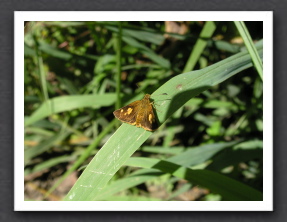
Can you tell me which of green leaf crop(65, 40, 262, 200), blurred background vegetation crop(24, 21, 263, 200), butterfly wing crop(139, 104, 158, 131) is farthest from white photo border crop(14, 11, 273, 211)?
butterfly wing crop(139, 104, 158, 131)

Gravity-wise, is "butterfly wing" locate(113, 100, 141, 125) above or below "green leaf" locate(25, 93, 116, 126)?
below

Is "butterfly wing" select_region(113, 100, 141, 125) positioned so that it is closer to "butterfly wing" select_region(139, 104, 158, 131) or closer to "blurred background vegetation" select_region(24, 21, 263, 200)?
"butterfly wing" select_region(139, 104, 158, 131)

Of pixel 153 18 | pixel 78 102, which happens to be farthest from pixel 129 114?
pixel 78 102

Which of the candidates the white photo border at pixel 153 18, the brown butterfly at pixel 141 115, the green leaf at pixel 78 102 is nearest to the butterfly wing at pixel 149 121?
the brown butterfly at pixel 141 115

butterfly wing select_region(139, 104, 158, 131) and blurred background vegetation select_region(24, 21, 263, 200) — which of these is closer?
butterfly wing select_region(139, 104, 158, 131)

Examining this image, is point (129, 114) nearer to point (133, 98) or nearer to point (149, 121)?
point (149, 121)

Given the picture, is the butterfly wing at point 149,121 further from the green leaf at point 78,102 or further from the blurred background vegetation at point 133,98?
the green leaf at point 78,102
